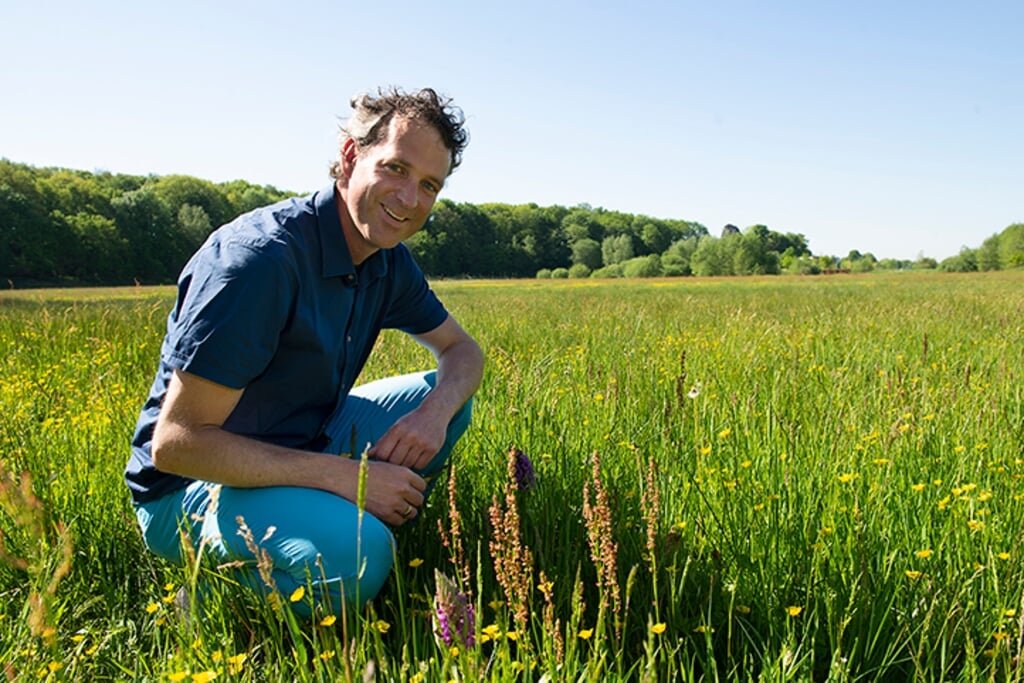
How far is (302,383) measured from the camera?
2164 mm

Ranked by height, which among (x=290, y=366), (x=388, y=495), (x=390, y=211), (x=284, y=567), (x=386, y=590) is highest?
(x=390, y=211)

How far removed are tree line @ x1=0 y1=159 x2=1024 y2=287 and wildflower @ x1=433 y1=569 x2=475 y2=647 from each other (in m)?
51.0

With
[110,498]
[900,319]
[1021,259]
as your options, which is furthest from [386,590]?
[1021,259]

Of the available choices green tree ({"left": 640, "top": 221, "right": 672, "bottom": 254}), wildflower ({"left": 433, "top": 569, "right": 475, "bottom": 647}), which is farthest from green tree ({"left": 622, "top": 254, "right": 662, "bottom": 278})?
wildflower ({"left": 433, "top": 569, "right": 475, "bottom": 647})

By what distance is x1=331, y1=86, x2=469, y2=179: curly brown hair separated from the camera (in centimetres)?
224

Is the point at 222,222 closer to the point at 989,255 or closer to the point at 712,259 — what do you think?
the point at 712,259

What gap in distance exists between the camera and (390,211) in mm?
2207

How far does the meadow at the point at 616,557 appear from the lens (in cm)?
139

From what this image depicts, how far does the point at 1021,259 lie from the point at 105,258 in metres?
101

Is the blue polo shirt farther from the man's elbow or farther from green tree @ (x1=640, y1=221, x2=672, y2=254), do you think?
green tree @ (x1=640, y1=221, x2=672, y2=254)

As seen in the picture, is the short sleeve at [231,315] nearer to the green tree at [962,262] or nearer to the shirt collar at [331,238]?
the shirt collar at [331,238]

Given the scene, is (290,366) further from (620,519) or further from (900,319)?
(900,319)

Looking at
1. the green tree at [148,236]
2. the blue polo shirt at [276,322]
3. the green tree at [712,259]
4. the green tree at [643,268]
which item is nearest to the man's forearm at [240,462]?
the blue polo shirt at [276,322]

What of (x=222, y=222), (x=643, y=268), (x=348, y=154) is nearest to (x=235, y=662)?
(x=348, y=154)
